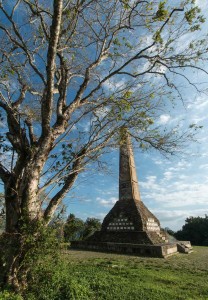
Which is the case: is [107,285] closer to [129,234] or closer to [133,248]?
[133,248]

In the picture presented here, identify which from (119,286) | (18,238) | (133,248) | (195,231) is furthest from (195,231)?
(18,238)

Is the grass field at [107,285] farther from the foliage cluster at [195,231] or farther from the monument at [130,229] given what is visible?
the foliage cluster at [195,231]

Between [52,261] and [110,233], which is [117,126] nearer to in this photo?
[52,261]

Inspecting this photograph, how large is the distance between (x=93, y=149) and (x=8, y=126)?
2412 millimetres

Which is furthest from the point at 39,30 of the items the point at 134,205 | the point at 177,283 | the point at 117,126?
the point at 134,205

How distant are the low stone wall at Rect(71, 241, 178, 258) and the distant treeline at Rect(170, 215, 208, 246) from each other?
16603mm

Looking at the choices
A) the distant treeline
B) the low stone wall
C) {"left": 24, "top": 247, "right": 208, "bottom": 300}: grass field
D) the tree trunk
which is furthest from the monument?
the distant treeline

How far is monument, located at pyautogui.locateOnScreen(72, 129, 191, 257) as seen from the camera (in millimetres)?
16164

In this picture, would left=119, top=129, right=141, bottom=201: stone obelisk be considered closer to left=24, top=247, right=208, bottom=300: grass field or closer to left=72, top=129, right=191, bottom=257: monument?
left=72, top=129, right=191, bottom=257: monument

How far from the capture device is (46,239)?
17.0 ft

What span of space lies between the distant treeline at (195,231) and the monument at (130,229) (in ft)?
43.4

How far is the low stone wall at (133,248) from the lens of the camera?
1463 centimetres

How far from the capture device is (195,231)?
3244 centimetres

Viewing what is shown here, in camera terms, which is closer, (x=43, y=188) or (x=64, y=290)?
(x=64, y=290)
